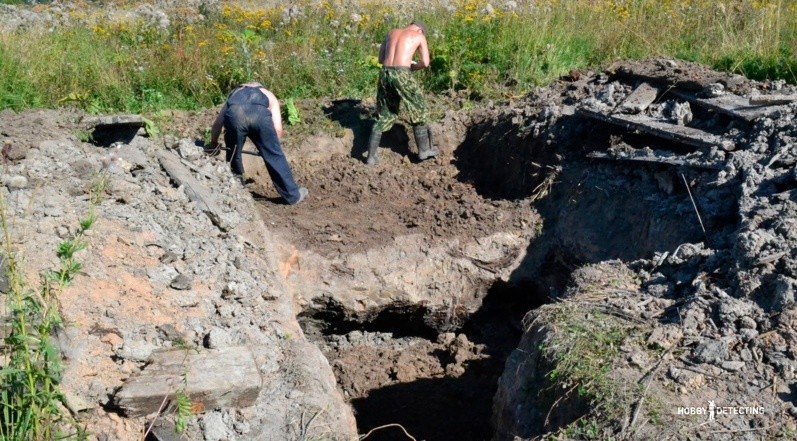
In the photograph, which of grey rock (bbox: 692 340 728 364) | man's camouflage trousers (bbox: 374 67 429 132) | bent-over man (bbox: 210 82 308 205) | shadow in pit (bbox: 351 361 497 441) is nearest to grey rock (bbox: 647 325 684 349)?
grey rock (bbox: 692 340 728 364)

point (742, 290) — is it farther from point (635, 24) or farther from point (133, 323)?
point (635, 24)

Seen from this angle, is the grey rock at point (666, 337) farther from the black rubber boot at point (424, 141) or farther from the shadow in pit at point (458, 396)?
the black rubber boot at point (424, 141)

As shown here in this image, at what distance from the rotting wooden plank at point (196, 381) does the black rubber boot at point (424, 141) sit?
440 centimetres

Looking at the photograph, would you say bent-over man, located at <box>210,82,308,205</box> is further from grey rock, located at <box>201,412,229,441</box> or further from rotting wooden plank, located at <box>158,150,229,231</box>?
grey rock, located at <box>201,412,229,441</box>

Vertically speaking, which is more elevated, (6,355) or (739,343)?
(739,343)

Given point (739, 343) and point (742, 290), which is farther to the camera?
point (742, 290)

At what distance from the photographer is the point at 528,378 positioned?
5.35 m

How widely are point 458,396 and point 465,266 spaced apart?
1.23 meters

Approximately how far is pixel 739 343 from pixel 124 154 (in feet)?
16.8

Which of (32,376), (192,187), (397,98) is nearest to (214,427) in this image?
(32,376)

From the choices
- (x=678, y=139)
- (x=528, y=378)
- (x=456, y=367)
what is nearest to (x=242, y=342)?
A: (x=528, y=378)

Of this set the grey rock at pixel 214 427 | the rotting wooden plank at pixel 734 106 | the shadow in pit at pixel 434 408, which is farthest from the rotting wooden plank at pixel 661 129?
the grey rock at pixel 214 427

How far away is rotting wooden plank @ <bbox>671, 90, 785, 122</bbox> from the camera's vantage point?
6.91m

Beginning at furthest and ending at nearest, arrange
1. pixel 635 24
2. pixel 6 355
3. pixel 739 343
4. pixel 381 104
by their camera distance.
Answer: pixel 635 24 → pixel 381 104 → pixel 739 343 → pixel 6 355
